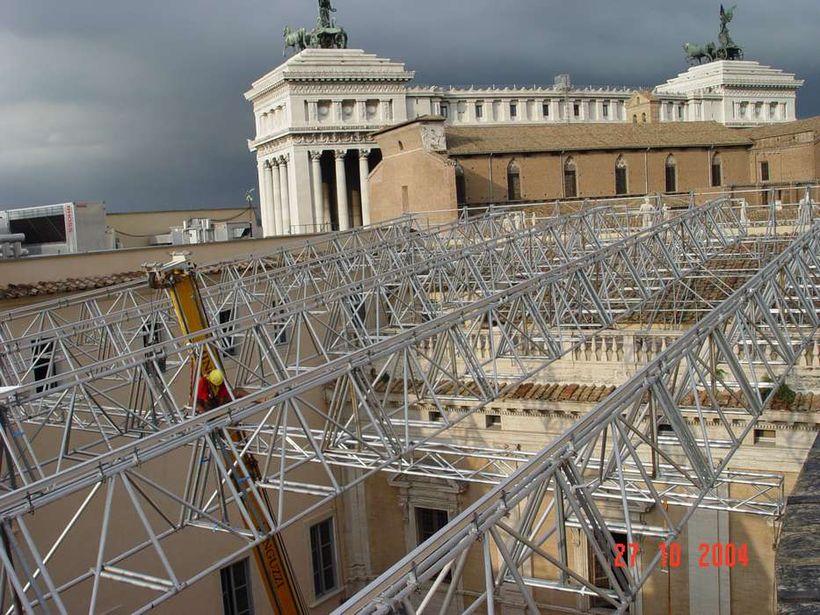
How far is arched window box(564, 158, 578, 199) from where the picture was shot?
47.1 m

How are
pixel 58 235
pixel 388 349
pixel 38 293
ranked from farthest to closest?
pixel 58 235 < pixel 38 293 < pixel 388 349

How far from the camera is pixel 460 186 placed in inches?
1768

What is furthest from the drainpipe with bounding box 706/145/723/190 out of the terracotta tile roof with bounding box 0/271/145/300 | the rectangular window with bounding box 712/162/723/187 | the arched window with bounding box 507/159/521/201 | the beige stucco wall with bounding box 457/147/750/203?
the terracotta tile roof with bounding box 0/271/145/300

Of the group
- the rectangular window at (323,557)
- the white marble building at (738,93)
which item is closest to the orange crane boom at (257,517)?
the rectangular window at (323,557)

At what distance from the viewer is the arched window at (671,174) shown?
49.0 meters

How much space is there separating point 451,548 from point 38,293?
15064mm

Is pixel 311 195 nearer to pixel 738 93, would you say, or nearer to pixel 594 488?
pixel 738 93

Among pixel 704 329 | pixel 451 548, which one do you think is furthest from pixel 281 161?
pixel 451 548

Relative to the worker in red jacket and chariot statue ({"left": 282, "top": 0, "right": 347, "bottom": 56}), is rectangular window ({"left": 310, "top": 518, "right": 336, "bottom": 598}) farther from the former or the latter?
chariot statue ({"left": 282, "top": 0, "right": 347, "bottom": 56})

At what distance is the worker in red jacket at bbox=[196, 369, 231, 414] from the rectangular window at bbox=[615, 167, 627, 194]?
37.8 m

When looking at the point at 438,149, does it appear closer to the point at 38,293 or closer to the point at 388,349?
the point at 38,293

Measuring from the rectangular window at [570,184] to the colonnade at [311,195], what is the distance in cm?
1717

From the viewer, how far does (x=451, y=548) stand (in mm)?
6500

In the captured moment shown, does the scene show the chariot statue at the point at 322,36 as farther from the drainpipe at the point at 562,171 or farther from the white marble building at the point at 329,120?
the drainpipe at the point at 562,171
